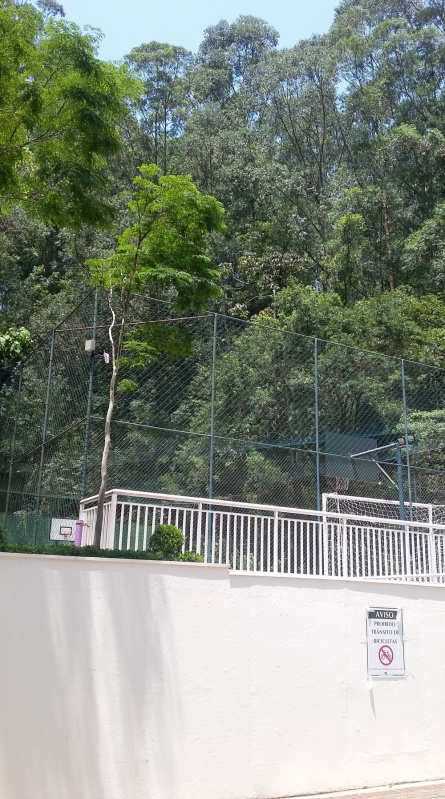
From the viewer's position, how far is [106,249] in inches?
1020

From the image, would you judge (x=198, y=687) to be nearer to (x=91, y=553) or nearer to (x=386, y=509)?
(x=91, y=553)

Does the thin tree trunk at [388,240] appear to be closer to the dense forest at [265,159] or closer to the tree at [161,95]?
the dense forest at [265,159]

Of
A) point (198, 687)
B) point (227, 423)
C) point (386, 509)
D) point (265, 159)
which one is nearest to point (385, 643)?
point (198, 687)

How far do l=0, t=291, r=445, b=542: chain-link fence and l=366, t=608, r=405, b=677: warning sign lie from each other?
169 inches

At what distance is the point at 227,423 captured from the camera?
49.5ft

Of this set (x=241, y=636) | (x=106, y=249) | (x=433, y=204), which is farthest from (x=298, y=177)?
(x=241, y=636)

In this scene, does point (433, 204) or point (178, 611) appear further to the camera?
point (433, 204)

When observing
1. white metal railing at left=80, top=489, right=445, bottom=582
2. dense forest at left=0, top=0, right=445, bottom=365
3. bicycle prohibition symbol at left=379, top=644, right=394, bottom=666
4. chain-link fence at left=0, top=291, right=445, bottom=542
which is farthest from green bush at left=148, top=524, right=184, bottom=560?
chain-link fence at left=0, top=291, right=445, bottom=542

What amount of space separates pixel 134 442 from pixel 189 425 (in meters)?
1.05

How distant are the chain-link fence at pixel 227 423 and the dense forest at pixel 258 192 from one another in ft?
0.21

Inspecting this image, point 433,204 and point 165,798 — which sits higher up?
point 433,204

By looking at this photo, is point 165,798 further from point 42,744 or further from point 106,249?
point 106,249

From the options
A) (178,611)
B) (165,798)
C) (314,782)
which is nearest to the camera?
(165,798)

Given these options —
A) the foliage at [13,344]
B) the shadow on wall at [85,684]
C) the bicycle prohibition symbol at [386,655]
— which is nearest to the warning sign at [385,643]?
the bicycle prohibition symbol at [386,655]
